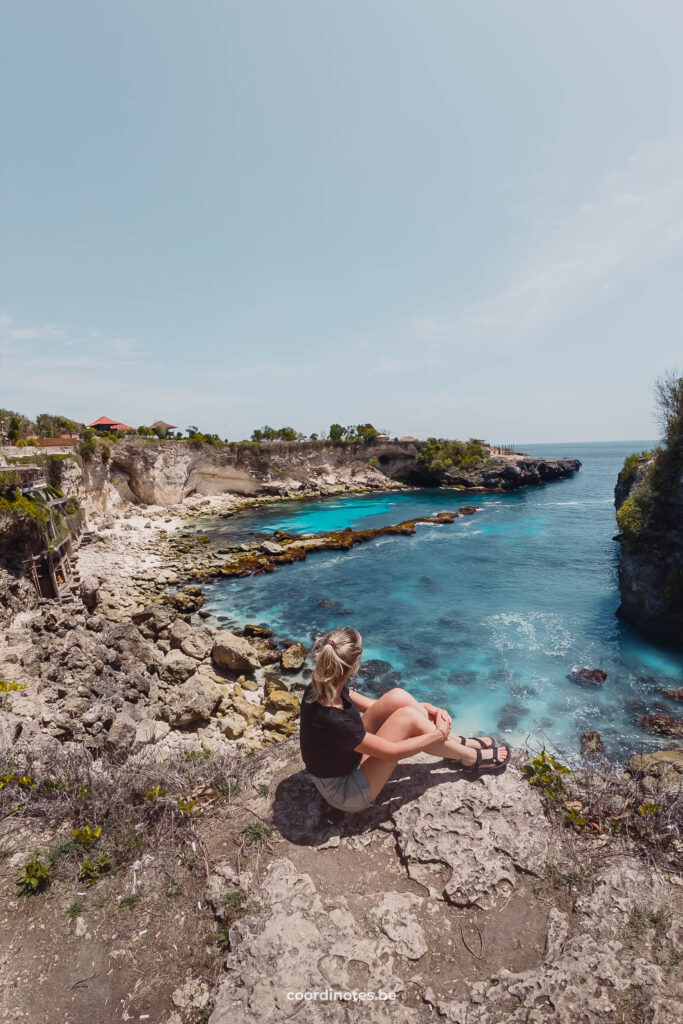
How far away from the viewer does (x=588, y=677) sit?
13.3 metres

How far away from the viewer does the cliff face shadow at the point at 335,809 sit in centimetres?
412

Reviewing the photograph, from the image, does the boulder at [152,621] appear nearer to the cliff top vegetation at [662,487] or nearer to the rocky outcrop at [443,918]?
the rocky outcrop at [443,918]

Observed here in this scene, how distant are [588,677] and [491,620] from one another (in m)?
4.95

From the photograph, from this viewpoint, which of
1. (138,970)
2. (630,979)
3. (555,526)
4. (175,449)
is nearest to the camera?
(630,979)

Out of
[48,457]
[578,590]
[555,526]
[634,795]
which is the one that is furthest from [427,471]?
[634,795]

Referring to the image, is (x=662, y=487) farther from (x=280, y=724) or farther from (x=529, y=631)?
(x=280, y=724)

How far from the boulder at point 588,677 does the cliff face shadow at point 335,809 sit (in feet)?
35.5

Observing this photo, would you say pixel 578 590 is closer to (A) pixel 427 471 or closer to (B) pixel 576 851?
(B) pixel 576 851

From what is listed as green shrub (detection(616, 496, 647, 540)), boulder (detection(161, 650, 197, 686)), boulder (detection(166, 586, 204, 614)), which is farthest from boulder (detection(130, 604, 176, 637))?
green shrub (detection(616, 496, 647, 540))

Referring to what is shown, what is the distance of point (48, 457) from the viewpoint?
83.4 feet

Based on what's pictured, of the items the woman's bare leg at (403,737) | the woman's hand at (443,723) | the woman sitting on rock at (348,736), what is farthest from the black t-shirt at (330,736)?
the woman's hand at (443,723)

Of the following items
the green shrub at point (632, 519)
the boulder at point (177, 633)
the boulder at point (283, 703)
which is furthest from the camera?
the green shrub at point (632, 519)

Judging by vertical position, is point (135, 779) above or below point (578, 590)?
above

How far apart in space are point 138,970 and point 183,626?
1229 centimetres
